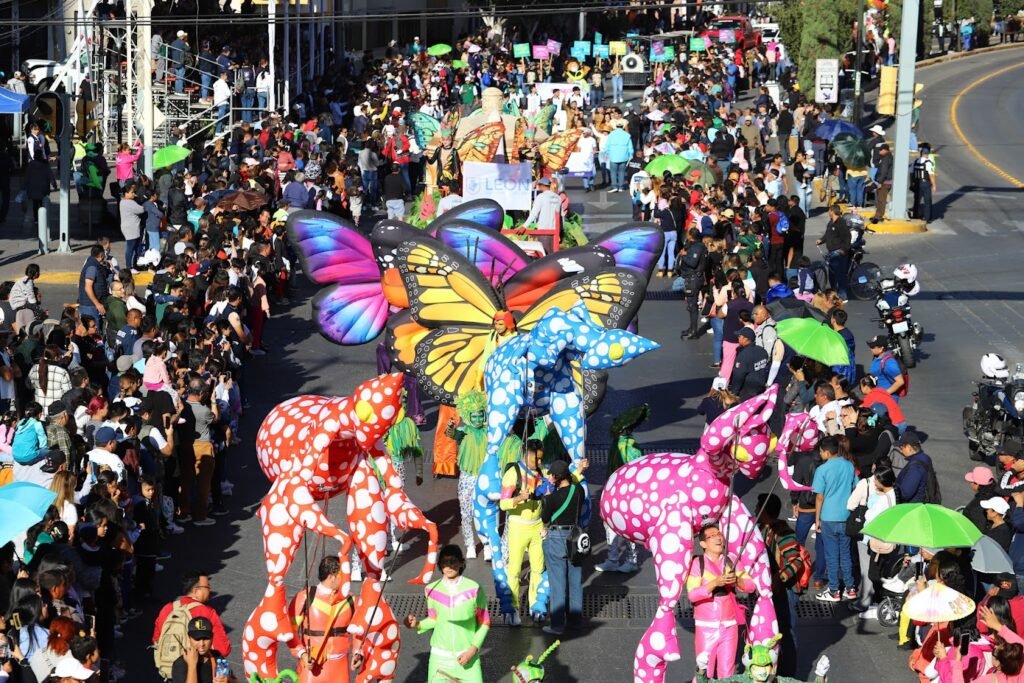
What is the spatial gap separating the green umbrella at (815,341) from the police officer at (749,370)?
0.44 m

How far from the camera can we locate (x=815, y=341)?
704 inches

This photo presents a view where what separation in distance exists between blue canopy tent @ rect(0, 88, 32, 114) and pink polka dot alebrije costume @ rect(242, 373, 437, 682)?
15426 millimetres

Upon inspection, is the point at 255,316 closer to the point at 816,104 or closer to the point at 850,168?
the point at 850,168

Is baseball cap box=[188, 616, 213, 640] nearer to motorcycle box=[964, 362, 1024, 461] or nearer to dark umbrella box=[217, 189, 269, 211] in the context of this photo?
motorcycle box=[964, 362, 1024, 461]

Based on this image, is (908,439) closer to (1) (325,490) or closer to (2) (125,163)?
(1) (325,490)

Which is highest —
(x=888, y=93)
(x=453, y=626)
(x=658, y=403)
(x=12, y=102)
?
(x=12, y=102)

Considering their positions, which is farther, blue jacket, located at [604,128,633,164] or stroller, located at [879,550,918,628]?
blue jacket, located at [604,128,633,164]

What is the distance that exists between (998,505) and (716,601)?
277 cm

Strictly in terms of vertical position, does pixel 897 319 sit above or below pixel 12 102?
below

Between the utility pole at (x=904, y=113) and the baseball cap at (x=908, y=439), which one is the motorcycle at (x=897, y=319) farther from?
the utility pole at (x=904, y=113)

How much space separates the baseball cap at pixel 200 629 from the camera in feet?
35.2

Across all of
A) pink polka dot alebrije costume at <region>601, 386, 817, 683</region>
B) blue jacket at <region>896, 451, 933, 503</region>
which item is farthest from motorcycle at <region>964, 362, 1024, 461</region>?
pink polka dot alebrije costume at <region>601, 386, 817, 683</region>

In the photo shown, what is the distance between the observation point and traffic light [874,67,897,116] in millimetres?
36031

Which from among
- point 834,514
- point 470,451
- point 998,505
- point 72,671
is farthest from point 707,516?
point 72,671
